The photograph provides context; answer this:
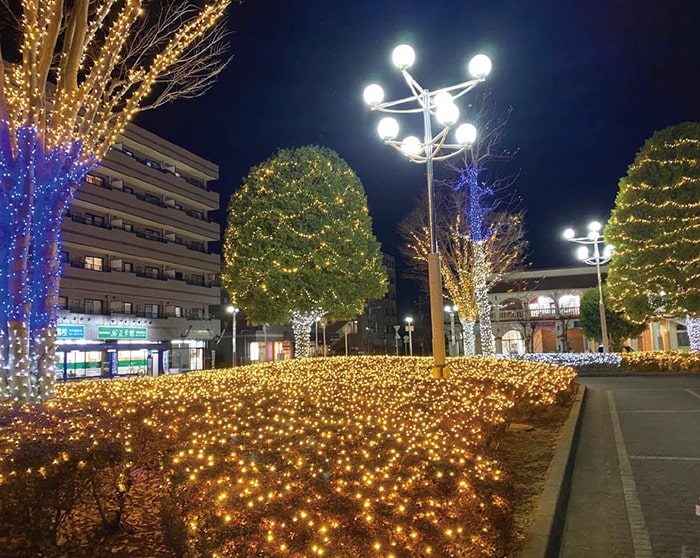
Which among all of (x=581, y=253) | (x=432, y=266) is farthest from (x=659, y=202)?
(x=432, y=266)

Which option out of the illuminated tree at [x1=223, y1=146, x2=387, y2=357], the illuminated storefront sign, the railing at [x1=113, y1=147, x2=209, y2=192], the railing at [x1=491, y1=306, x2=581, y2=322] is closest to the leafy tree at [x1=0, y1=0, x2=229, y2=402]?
the illuminated tree at [x1=223, y1=146, x2=387, y2=357]

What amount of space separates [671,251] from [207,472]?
25999 millimetres

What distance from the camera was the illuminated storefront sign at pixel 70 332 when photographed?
35975 millimetres

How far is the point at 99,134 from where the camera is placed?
963 cm

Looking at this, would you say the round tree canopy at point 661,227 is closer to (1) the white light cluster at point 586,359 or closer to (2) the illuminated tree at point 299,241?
(1) the white light cluster at point 586,359

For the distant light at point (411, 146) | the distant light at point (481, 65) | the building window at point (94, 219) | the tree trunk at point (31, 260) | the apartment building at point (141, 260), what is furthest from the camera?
the building window at point (94, 219)

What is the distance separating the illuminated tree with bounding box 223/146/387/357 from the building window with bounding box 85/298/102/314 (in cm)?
2236

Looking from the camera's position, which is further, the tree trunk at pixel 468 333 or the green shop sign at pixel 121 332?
the green shop sign at pixel 121 332

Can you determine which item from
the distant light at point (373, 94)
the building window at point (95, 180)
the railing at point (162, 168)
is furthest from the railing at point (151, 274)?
the distant light at point (373, 94)

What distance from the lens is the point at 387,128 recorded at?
1172 centimetres

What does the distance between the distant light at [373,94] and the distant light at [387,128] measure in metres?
0.41

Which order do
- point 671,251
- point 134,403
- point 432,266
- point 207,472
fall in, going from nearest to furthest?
1. point 207,472
2. point 134,403
3. point 432,266
4. point 671,251

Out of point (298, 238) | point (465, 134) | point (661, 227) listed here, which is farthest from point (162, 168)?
point (465, 134)

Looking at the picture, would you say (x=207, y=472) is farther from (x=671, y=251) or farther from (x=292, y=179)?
(x=671, y=251)
